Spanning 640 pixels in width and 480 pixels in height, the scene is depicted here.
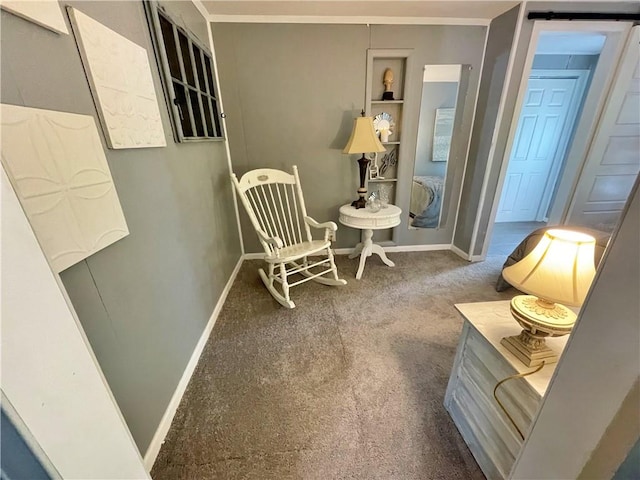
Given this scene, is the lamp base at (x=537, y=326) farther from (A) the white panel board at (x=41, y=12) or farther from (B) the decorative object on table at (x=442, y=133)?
(B) the decorative object on table at (x=442, y=133)

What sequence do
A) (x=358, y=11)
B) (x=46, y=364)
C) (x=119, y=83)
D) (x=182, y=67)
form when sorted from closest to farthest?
(x=46, y=364)
(x=119, y=83)
(x=182, y=67)
(x=358, y=11)

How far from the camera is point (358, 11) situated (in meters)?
2.09

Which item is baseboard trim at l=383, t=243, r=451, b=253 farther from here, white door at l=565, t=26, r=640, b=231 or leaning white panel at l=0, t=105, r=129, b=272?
leaning white panel at l=0, t=105, r=129, b=272

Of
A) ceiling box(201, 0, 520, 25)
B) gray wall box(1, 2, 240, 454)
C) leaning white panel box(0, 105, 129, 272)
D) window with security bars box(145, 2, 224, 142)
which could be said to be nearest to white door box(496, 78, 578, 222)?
ceiling box(201, 0, 520, 25)

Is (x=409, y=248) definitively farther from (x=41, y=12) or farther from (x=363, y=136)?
(x=41, y=12)

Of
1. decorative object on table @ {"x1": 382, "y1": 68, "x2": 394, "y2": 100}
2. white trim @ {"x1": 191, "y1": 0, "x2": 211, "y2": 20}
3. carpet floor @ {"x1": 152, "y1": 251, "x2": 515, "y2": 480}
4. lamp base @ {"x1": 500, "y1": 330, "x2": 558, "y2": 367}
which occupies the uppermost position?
white trim @ {"x1": 191, "y1": 0, "x2": 211, "y2": 20}

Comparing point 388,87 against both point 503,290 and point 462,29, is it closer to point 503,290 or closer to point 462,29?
point 462,29

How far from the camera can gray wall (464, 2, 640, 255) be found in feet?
6.66

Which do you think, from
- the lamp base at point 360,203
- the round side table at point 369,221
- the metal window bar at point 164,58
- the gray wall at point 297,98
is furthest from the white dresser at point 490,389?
the gray wall at point 297,98

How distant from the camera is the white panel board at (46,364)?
0.38 m

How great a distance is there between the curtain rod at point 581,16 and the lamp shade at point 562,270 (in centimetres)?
226

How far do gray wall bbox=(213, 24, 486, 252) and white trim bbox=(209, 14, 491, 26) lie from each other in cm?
3

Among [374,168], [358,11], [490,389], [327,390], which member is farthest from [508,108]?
[327,390]

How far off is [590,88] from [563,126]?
1.37 meters
